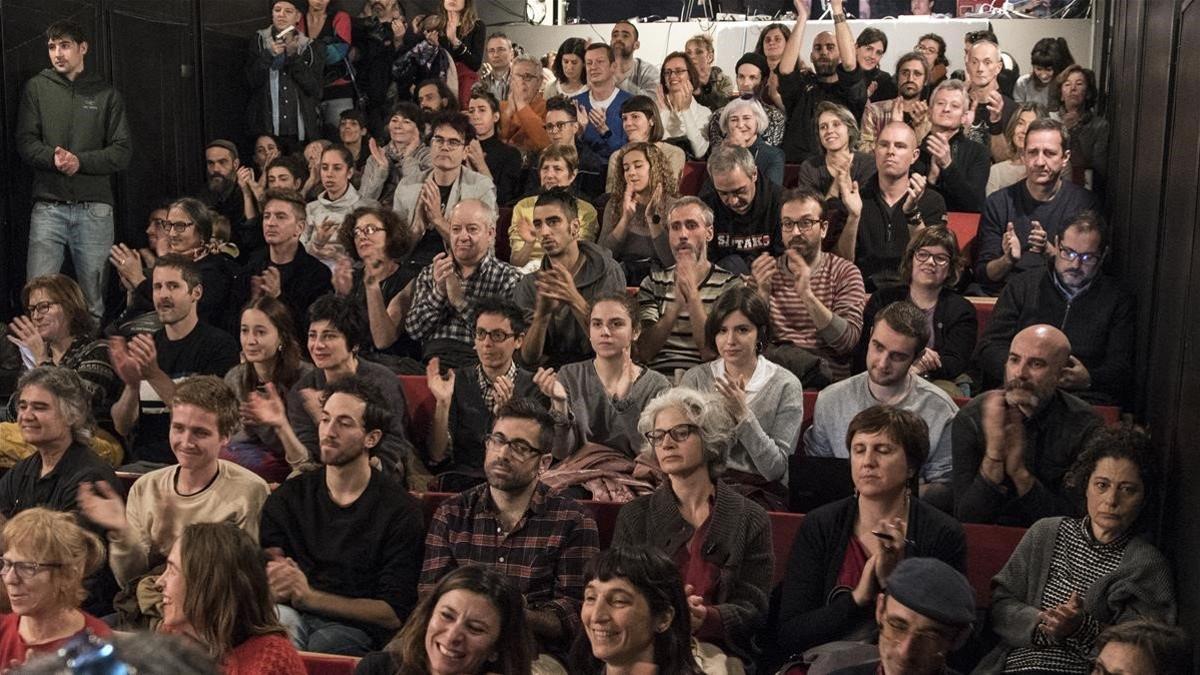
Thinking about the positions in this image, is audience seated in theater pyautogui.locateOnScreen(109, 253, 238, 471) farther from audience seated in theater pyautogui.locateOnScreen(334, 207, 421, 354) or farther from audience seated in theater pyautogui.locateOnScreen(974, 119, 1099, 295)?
audience seated in theater pyautogui.locateOnScreen(974, 119, 1099, 295)

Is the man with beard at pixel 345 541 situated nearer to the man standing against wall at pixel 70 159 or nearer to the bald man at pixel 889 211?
the bald man at pixel 889 211

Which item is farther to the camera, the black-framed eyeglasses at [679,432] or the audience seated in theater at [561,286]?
the audience seated in theater at [561,286]

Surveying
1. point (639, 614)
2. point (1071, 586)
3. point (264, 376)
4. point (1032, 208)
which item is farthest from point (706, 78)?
point (639, 614)

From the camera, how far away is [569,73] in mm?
7090

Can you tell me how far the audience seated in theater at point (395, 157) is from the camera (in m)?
6.38

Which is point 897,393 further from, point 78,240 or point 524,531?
point 78,240

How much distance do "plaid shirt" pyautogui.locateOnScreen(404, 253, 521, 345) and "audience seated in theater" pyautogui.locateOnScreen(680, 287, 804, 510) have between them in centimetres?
92

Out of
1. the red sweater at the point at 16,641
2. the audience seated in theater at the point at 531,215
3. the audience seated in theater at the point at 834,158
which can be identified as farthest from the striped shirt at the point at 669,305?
the red sweater at the point at 16,641

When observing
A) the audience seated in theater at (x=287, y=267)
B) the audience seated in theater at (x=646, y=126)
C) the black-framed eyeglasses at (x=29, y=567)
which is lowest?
the black-framed eyeglasses at (x=29, y=567)

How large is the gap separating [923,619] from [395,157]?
4.23 metres

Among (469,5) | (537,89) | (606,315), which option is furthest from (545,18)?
(606,315)

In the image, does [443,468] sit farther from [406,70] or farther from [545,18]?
[545,18]

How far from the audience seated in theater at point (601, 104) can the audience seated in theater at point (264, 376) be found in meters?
2.42

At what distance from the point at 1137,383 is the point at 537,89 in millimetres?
3520
